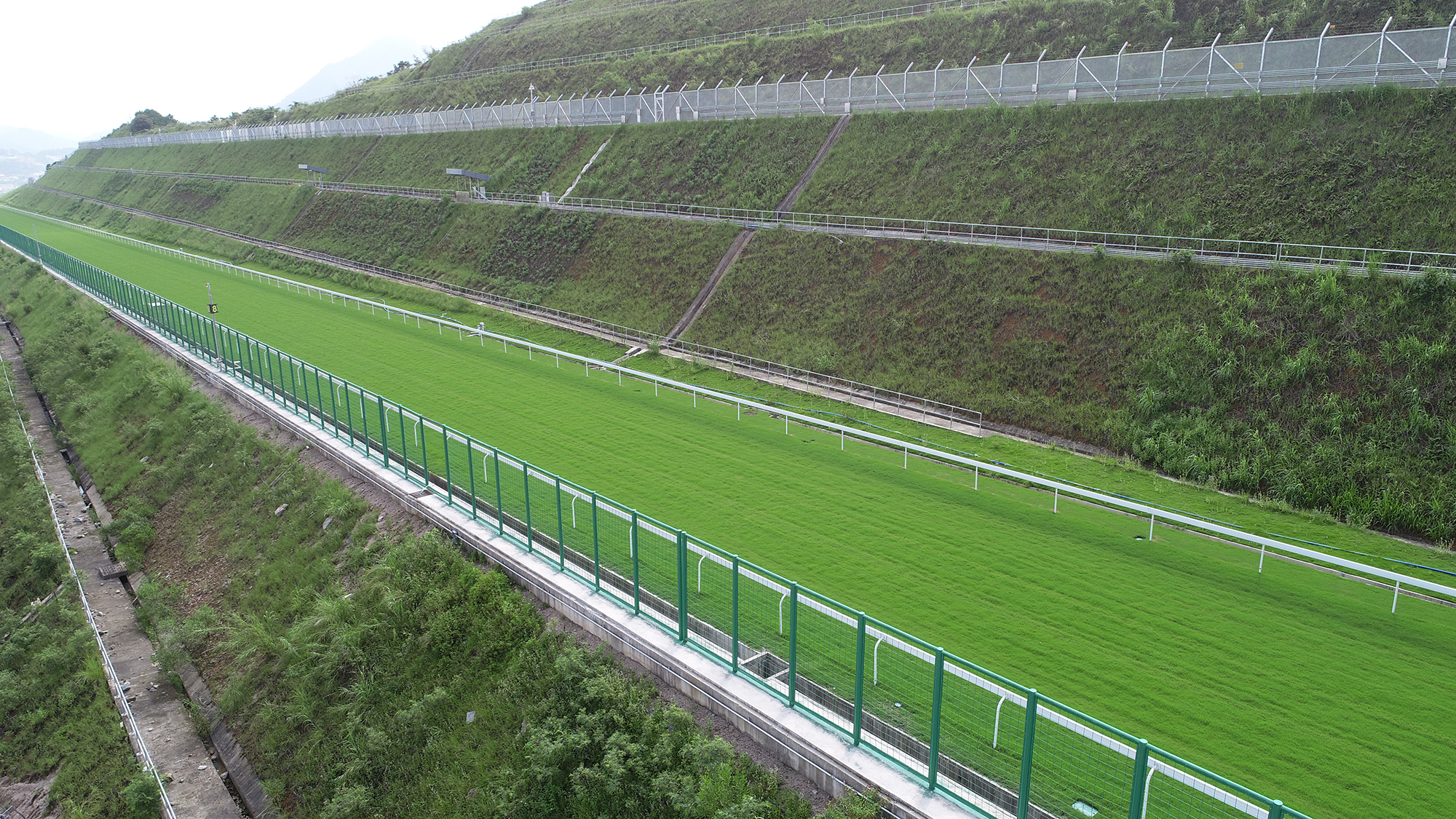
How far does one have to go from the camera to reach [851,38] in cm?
5247

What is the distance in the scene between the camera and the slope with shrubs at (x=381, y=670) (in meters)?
9.66

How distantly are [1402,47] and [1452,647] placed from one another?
21.6 m

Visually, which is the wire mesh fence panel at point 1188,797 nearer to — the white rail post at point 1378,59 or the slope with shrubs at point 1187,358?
the slope with shrubs at point 1187,358

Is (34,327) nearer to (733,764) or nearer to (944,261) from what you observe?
(944,261)

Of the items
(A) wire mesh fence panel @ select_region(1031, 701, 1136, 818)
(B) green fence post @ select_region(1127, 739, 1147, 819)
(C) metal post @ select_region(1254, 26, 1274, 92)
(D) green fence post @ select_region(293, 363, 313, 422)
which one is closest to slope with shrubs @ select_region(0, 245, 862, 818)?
(D) green fence post @ select_region(293, 363, 313, 422)

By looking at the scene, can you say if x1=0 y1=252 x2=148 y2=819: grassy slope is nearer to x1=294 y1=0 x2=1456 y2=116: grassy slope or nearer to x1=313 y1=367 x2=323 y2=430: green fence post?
x1=313 y1=367 x2=323 y2=430: green fence post

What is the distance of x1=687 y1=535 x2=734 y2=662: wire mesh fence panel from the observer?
Result: 420 inches

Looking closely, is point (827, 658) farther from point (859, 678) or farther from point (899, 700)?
point (859, 678)

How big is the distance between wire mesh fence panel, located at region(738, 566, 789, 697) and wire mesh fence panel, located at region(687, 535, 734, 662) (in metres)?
0.17

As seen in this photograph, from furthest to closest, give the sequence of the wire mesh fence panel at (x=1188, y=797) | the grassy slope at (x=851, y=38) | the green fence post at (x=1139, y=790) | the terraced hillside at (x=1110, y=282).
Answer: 1. the grassy slope at (x=851, y=38)
2. the terraced hillside at (x=1110, y=282)
3. the green fence post at (x=1139, y=790)
4. the wire mesh fence panel at (x=1188, y=797)

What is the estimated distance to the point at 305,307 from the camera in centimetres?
4019

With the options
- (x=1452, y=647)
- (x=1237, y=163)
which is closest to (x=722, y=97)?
(x=1237, y=163)

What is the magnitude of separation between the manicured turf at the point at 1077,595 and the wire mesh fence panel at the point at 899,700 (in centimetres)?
239

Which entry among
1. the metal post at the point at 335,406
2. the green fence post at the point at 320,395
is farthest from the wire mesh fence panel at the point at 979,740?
the green fence post at the point at 320,395
